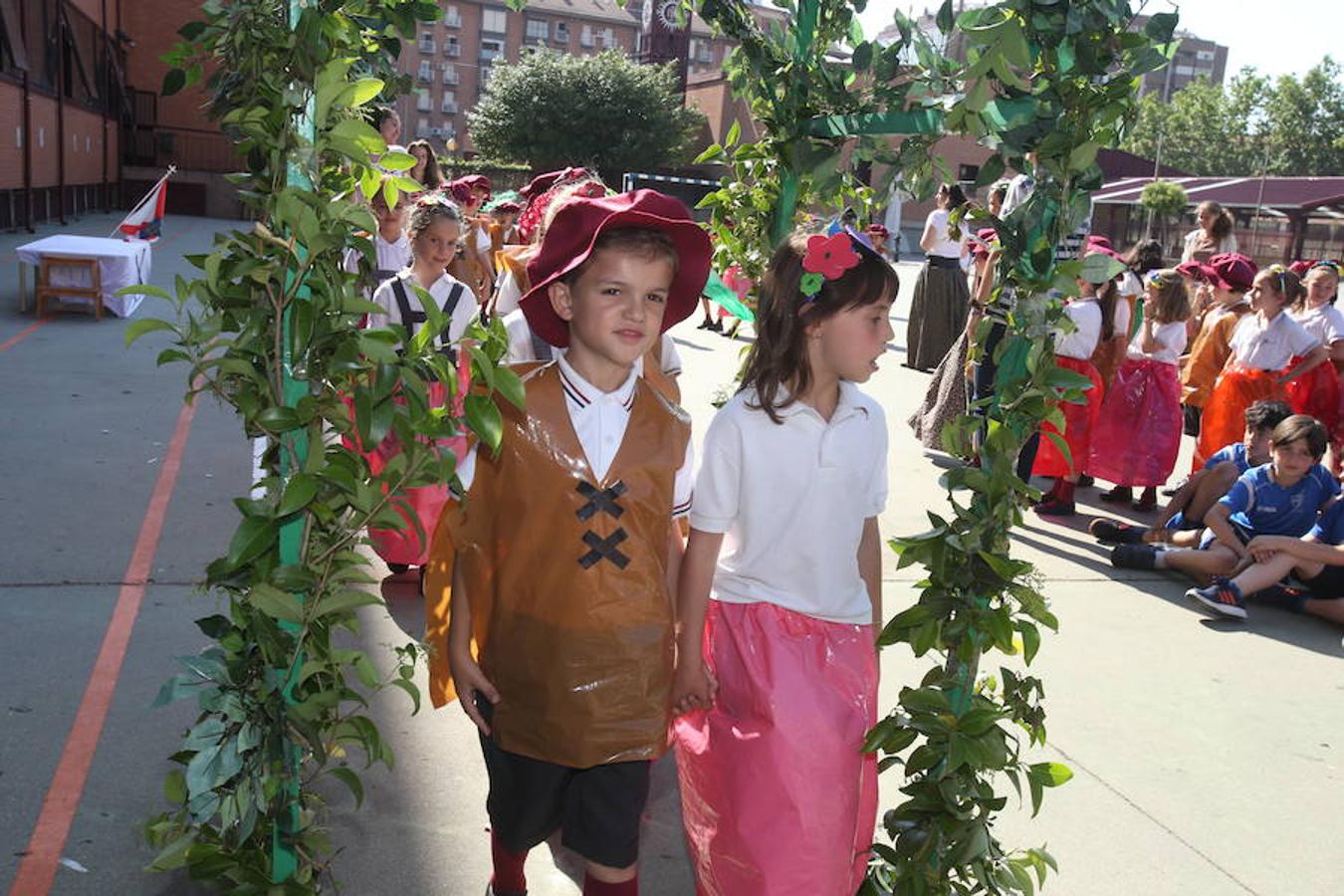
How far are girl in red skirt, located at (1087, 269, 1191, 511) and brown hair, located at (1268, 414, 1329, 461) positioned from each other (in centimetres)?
171

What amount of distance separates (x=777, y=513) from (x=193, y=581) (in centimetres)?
329

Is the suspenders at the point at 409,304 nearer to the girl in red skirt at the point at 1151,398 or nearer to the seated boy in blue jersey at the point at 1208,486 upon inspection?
the seated boy in blue jersey at the point at 1208,486

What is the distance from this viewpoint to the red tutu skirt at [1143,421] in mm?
7648

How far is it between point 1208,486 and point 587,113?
4886 cm

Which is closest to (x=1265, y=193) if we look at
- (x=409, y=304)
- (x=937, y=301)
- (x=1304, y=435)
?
(x=937, y=301)

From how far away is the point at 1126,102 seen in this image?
2.12 meters

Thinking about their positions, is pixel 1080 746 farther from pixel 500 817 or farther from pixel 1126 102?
pixel 1126 102

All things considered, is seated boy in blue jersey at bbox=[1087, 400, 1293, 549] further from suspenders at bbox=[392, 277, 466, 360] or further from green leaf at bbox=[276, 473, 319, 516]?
green leaf at bbox=[276, 473, 319, 516]

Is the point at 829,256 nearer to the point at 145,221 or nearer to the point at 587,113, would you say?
the point at 145,221

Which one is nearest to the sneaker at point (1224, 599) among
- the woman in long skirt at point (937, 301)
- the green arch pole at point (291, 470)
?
the green arch pole at point (291, 470)

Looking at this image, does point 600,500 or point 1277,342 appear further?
point 1277,342

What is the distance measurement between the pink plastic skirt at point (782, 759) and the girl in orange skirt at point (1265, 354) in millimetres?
6032

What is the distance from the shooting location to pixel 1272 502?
19.7 ft

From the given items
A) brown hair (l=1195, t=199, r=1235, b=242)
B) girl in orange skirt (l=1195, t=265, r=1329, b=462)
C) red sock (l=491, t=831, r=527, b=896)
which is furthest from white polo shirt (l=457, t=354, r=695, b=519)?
brown hair (l=1195, t=199, r=1235, b=242)
